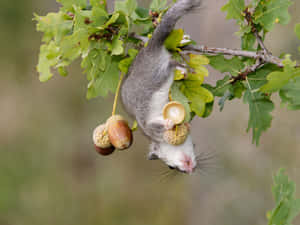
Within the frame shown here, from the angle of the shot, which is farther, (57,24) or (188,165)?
(57,24)

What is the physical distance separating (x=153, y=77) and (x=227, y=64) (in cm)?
32

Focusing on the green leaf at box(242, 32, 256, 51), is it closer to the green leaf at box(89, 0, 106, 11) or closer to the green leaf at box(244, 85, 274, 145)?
the green leaf at box(244, 85, 274, 145)

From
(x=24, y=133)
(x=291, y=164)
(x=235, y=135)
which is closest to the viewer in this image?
(x=291, y=164)

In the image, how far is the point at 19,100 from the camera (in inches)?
201

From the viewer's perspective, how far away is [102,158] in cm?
484

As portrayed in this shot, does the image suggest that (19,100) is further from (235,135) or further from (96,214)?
(235,135)

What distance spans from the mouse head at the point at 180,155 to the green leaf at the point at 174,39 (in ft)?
1.30

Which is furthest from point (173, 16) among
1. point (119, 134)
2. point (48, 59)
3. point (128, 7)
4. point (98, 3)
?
point (48, 59)

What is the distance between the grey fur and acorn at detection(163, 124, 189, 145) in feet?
0.17

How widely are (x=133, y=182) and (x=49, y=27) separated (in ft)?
10.4

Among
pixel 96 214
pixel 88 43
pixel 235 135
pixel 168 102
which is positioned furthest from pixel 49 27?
pixel 96 214

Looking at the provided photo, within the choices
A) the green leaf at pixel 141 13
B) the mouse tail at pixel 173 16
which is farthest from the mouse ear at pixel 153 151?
the green leaf at pixel 141 13

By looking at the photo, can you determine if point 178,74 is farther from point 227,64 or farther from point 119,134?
point 119,134

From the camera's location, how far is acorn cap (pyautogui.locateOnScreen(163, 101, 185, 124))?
1493 mm
